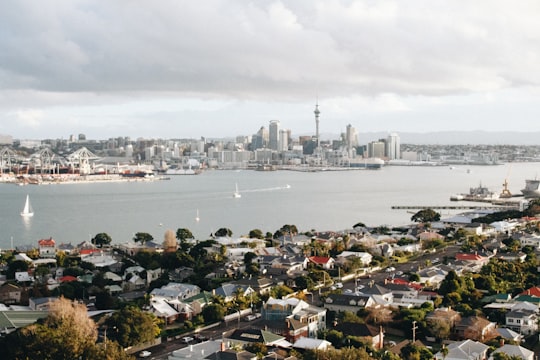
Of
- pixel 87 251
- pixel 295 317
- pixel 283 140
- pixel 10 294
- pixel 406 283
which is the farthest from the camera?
pixel 283 140

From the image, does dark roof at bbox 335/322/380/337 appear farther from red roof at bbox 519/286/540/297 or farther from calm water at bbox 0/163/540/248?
calm water at bbox 0/163/540/248

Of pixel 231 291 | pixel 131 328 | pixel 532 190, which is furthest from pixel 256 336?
pixel 532 190

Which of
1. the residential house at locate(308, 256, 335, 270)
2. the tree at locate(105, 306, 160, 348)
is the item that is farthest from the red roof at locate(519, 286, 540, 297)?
the tree at locate(105, 306, 160, 348)

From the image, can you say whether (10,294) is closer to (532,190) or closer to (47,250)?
(47,250)

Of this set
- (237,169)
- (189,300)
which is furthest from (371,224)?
(237,169)

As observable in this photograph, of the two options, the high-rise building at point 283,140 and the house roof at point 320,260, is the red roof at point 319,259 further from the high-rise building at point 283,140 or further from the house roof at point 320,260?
the high-rise building at point 283,140

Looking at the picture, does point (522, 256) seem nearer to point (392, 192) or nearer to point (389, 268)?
point (389, 268)
